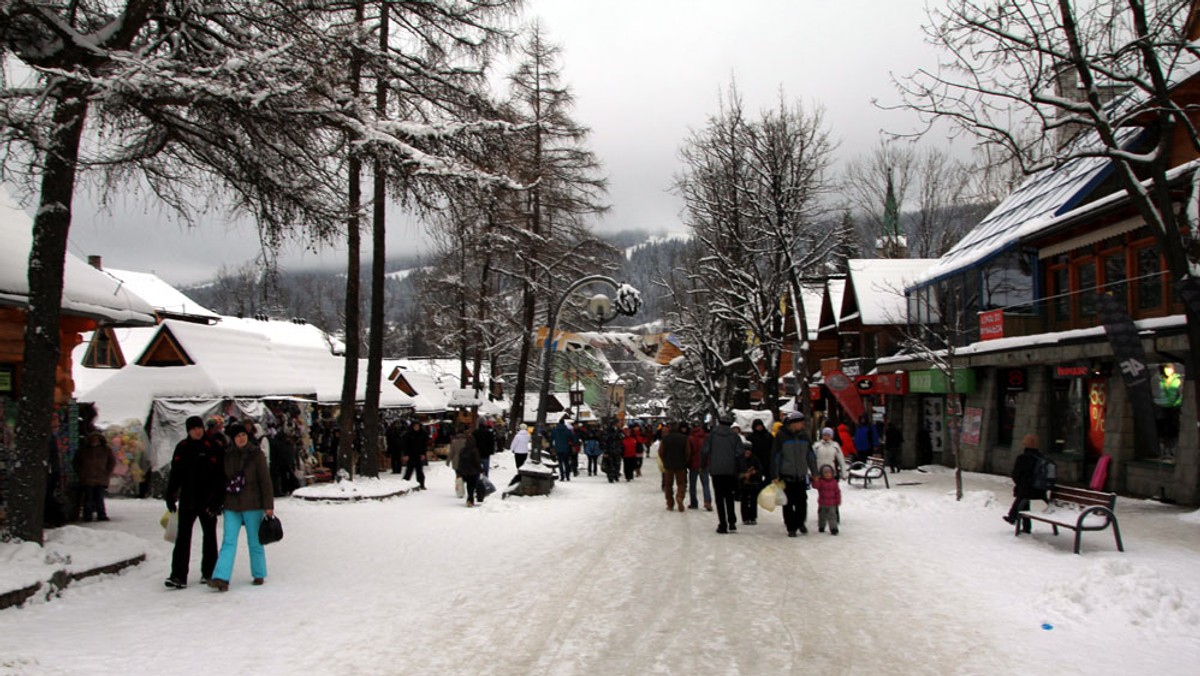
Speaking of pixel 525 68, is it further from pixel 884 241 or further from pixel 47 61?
pixel 884 241

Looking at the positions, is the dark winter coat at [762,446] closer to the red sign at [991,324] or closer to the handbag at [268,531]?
the handbag at [268,531]

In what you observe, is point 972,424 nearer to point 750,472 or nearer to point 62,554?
point 750,472

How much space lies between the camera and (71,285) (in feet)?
38.0

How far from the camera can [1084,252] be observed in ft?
71.5

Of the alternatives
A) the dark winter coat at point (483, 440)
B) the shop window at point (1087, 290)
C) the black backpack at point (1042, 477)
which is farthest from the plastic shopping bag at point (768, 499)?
the shop window at point (1087, 290)

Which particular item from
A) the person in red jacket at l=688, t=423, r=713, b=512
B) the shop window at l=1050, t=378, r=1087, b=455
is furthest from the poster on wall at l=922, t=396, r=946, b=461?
the person in red jacket at l=688, t=423, r=713, b=512

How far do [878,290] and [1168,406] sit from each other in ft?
58.5

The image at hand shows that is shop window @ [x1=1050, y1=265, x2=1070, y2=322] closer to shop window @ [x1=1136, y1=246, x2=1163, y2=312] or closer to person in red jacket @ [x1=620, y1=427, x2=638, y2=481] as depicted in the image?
shop window @ [x1=1136, y1=246, x2=1163, y2=312]

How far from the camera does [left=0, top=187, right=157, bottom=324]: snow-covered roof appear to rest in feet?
34.0

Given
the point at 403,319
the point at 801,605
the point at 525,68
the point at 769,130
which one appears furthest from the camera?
the point at 403,319

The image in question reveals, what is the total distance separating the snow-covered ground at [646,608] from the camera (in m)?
6.47

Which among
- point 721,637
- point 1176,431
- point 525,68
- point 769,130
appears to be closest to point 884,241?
point 769,130

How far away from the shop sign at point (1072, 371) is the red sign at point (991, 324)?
2112 mm

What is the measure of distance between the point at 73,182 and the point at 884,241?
46.2m
